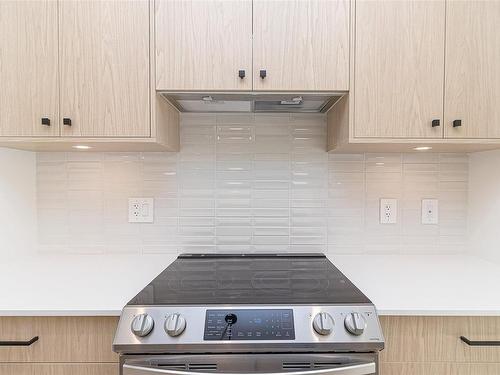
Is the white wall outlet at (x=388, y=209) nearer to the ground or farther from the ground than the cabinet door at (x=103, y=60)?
nearer to the ground

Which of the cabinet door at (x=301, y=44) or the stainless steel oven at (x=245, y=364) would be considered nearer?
the stainless steel oven at (x=245, y=364)

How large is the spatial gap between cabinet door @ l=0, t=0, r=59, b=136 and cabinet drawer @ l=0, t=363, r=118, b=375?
821mm

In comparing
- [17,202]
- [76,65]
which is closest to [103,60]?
[76,65]

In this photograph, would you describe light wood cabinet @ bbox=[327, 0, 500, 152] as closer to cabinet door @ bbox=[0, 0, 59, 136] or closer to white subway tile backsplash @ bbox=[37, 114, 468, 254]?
white subway tile backsplash @ bbox=[37, 114, 468, 254]

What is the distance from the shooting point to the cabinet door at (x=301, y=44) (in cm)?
119

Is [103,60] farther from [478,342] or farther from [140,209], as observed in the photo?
[478,342]

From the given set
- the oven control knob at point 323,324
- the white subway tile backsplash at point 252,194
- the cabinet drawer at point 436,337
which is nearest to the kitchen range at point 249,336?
the oven control knob at point 323,324

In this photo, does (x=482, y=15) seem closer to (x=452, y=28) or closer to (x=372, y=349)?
(x=452, y=28)

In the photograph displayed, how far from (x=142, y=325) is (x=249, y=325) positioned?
29 cm

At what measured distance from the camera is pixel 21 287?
3.63 ft

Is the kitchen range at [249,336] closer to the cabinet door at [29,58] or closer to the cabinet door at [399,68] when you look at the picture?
the cabinet door at [399,68]

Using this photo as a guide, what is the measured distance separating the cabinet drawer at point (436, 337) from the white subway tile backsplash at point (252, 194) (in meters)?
0.62

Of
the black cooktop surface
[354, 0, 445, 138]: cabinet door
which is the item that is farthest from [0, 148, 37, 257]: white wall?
[354, 0, 445, 138]: cabinet door

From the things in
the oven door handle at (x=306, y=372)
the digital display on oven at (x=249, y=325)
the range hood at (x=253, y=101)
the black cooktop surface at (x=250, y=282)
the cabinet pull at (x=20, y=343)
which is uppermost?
the range hood at (x=253, y=101)
